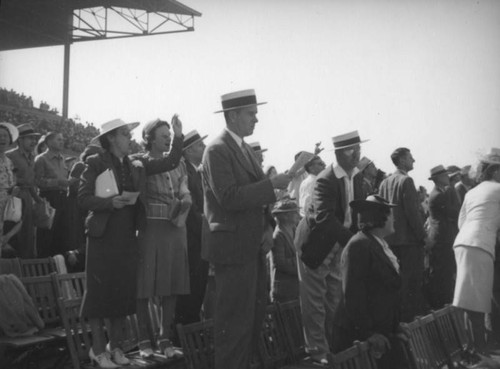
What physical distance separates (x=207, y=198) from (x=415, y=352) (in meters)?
1.66

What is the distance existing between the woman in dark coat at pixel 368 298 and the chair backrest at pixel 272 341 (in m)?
0.82

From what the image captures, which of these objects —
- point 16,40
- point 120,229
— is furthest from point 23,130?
point 16,40

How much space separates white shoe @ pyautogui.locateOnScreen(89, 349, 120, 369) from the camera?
13.7 feet

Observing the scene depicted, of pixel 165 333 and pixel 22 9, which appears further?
pixel 22 9

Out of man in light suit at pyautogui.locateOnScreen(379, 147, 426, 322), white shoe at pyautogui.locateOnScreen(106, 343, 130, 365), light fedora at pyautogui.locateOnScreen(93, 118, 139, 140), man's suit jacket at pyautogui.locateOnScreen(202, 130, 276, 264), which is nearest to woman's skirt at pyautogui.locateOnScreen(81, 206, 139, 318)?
white shoe at pyautogui.locateOnScreen(106, 343, 130, 365)

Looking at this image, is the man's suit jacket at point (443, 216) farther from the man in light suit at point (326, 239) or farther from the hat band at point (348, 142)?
the hat band at point (348, 142)

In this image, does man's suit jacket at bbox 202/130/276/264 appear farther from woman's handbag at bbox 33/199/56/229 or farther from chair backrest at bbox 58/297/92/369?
woman's handbag at bbox 33/199/56/229

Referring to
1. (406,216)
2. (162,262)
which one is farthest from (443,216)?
(162,262)

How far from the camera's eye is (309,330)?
4.95 m

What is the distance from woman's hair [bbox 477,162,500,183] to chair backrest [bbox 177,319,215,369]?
2.92 metres

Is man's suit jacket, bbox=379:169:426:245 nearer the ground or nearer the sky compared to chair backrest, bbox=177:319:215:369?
nearer the sky

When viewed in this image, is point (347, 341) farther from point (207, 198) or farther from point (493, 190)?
point (493, 190)

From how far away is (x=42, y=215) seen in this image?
265 inches

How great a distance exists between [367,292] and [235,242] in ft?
2.86
